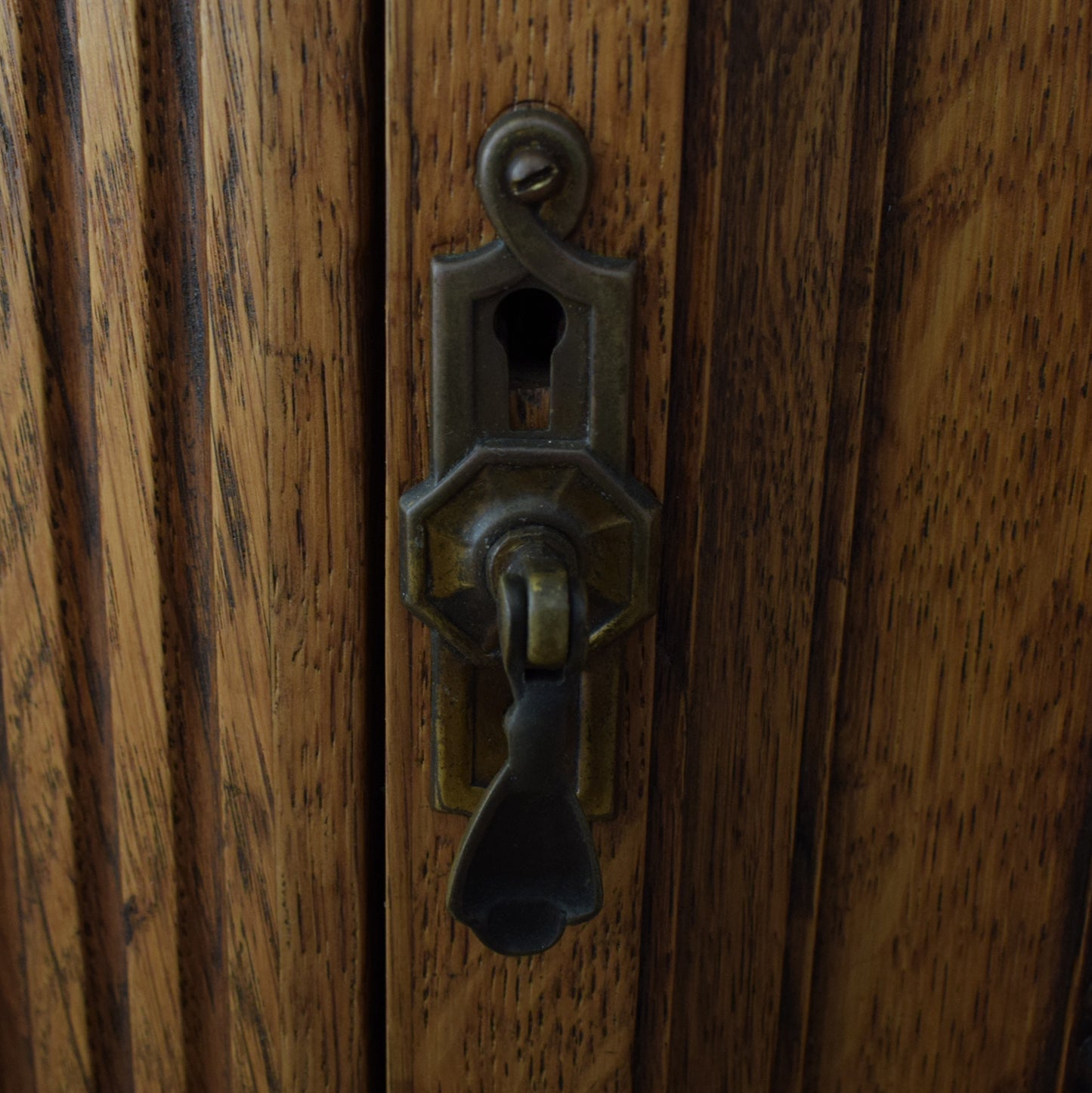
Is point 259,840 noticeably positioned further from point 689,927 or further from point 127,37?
point 127,37

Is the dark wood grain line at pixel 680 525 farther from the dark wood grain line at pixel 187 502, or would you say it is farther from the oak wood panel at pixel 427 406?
the dark wood grain line at pixel 187 502

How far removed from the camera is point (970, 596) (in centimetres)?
46

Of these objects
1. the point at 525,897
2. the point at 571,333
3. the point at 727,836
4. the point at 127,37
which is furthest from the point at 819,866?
the point at 127,37

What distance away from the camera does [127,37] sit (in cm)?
39

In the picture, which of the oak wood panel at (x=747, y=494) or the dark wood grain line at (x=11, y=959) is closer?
the oak wood panel at (x=747, y=494)

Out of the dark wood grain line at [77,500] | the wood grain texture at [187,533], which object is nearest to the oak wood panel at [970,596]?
the wood grain texture at [187,533]

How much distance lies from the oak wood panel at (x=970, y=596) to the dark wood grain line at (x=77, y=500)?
338 mm

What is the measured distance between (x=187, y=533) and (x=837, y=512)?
28 centimetres

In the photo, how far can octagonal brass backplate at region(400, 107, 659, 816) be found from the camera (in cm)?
35

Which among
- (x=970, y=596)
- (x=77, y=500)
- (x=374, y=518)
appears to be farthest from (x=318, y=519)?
(x=970, y=596)

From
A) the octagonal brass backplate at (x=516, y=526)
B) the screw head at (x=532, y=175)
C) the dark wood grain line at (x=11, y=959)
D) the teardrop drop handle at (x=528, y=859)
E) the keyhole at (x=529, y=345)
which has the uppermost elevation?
the screw head at (x=532, y=175)

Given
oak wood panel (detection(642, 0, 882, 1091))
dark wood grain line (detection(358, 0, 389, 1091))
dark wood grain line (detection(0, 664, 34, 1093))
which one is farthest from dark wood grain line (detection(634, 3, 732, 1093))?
dark wood grain line (detection(0, 664, 34, 1093))

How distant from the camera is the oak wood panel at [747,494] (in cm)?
39

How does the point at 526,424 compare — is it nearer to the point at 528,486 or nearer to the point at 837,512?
the point at 528,486
